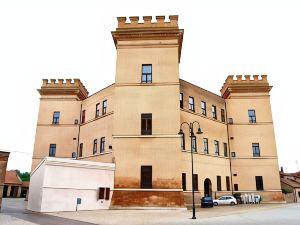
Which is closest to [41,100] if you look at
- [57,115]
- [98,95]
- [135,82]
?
[57,115]

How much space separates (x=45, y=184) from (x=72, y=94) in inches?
774

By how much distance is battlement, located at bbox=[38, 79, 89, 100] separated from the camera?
129ft

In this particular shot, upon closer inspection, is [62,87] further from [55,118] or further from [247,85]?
Answer: [247,85]

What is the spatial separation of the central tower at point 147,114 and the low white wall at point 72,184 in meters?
1.39

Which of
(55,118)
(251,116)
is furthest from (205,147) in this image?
(55,118)

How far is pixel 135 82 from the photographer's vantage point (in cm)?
2823

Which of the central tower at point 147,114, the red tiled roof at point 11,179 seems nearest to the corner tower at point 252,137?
the central tower at point 147,114

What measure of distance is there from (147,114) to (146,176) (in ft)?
19.2

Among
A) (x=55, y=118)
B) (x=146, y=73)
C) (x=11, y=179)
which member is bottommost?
(x=11, y=179)

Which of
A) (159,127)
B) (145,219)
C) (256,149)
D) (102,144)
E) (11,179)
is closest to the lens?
(145,219)

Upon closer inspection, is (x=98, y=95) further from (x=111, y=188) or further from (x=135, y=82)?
(x=111, y=188)

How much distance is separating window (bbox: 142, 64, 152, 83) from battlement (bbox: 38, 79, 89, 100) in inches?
556

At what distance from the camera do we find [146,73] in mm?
28688

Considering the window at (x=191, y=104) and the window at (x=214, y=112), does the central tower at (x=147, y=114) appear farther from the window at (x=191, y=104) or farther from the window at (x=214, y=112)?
the window at (x=214, y=112)
